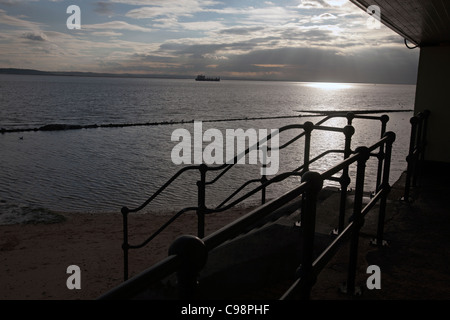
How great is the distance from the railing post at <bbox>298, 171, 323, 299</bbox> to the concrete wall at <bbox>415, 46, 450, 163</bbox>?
23.3ft

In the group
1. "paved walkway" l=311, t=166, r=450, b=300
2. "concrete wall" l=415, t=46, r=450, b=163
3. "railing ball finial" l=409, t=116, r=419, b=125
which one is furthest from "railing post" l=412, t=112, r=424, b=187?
"concrete wall" l=415, t=46, r=450, b=163

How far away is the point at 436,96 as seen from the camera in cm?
800

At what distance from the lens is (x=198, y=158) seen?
2453cm

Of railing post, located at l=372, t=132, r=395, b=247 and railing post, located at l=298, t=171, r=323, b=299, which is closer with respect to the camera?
railing post, located at l=298, t=171, r=323, b=299

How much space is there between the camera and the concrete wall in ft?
25.9

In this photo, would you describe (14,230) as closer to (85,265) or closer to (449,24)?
(85,265)

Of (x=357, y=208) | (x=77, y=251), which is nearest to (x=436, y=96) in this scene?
(x=357, y=208)

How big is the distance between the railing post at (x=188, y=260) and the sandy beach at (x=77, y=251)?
732cm

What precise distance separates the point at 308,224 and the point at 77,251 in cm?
994

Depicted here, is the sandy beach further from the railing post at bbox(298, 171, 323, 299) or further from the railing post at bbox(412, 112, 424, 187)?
the railing post at bbox(298, 171, 323, 299)

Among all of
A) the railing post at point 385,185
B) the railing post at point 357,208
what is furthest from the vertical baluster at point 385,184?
the railing post at point 357,208

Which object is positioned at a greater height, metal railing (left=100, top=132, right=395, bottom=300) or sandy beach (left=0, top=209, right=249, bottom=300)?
metal railing (left=100, top=132, right=395, bottom=300)

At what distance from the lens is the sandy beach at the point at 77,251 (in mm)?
8516
